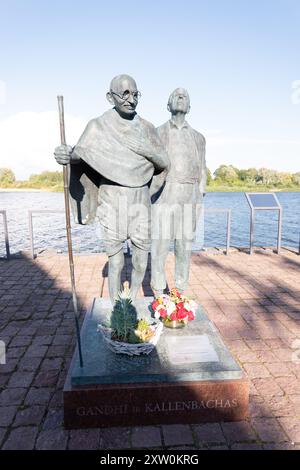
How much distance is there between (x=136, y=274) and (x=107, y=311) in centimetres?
50

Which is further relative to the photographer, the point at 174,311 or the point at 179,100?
the point at 179,100

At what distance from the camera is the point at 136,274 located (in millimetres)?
3562

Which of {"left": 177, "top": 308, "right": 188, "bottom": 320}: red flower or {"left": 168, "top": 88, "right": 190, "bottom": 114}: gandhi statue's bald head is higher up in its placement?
{"left": 168, "top": 88, "right": 190, "bottom": 114}: gandhi statue's bald head

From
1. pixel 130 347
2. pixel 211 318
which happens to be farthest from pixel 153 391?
pixel 211 318

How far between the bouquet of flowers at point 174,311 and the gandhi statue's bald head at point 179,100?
1.95m

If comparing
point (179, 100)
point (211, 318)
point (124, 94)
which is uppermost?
point (179, 100)

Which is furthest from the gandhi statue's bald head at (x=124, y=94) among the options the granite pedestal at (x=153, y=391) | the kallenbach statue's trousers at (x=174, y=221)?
the granite pedestal at (x=153, y=391)

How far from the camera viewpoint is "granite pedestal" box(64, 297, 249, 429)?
95.2 inches

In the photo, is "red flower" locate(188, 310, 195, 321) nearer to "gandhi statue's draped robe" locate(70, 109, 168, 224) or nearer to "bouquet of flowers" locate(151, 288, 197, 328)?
"bouquet of flowers" locate(151, 288, 197, 328)

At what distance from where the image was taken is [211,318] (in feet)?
14.5

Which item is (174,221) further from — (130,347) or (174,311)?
(130,347)

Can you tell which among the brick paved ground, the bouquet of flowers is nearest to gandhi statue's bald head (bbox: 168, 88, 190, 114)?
the bouquet of flowers

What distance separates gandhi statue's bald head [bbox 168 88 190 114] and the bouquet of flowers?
77.0 inches

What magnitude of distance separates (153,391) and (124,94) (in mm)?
2303
